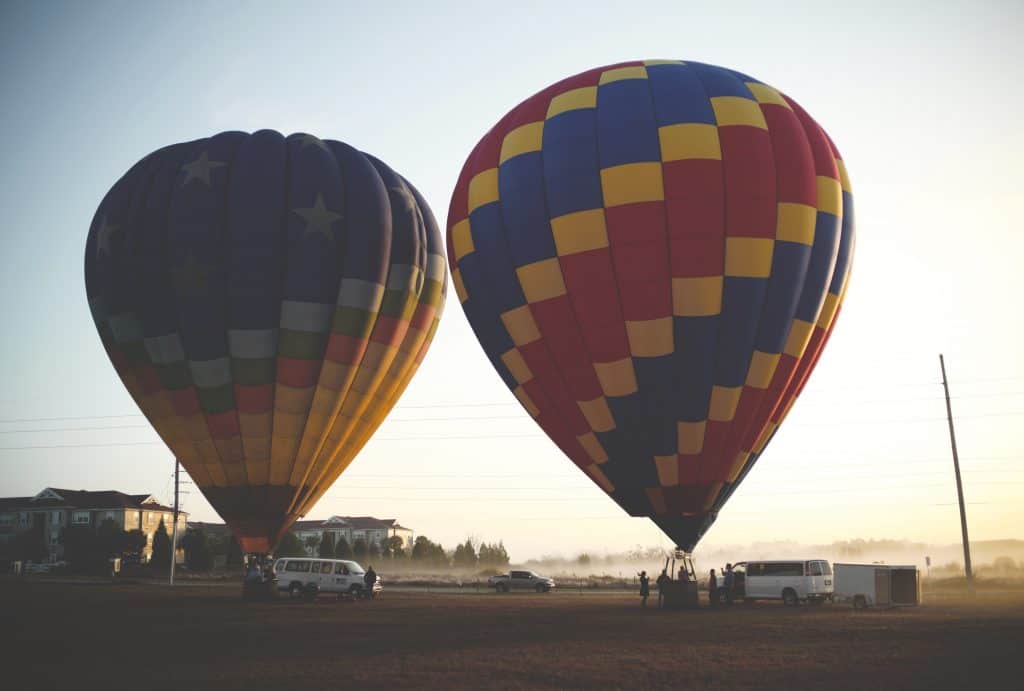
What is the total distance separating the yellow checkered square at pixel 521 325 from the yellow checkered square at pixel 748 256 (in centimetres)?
462

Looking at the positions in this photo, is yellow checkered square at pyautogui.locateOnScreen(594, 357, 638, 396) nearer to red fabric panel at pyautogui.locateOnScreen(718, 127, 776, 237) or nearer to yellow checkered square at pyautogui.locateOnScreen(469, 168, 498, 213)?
red fabric panel at pyautogui.locateOnScreen(718, 127, 776, 237)

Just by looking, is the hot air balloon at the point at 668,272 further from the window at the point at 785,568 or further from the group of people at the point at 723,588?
the window at the point at 785,568

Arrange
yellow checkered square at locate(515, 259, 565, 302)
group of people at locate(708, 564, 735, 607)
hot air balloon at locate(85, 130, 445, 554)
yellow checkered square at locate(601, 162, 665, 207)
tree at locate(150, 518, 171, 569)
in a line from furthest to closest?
tree at locate(150, 518, 171, 569)
group of people at locate(708, 564, 735, 607)
hot air balloon at locate(85, 130, 445, 554)
yellow checkered square at locate(515, 259, 565, 302)
yellow checkered square at locate(601, 162, 665, 207)

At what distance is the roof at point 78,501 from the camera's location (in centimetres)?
10450

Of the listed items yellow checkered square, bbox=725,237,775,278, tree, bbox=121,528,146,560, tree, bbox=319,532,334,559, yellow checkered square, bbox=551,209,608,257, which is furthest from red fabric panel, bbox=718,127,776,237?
tree, bbox=121,528,146,560

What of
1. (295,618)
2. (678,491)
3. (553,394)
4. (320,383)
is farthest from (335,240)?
(678,491)

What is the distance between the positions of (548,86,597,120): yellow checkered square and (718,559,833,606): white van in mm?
16484

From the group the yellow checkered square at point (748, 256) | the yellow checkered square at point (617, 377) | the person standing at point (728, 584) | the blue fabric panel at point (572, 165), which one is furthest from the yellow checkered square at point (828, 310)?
the person standing at point (728, 584)

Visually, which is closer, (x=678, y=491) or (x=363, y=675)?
(x=363, y=675)

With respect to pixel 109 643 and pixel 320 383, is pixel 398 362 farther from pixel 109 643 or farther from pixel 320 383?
pixel 109 643

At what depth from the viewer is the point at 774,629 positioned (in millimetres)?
18578

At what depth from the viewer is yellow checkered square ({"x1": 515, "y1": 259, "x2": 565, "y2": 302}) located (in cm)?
1970

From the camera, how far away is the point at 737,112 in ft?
65.2

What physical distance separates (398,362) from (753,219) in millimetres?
12070
